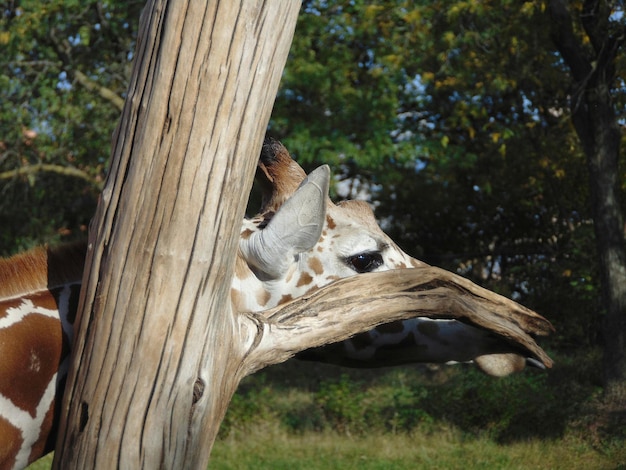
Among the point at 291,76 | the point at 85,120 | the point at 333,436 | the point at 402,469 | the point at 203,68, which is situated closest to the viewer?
the point at 203,68

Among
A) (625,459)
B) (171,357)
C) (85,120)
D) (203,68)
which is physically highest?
(85,120)

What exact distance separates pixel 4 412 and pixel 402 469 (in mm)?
4997

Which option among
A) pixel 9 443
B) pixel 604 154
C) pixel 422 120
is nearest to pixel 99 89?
pixel 422 120

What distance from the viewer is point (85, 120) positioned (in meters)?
9.85

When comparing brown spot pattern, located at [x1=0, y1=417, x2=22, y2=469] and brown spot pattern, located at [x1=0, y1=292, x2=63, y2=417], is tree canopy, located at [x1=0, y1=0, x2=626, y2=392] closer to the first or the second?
brown spot pattern, located at [x1=0, y1=292, x2=63, y2=417]

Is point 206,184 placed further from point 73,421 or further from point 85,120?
point 85,120

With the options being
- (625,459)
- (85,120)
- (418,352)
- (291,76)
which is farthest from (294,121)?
(418,352)

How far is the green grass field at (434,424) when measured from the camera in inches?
279

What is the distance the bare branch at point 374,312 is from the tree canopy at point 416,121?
19.6 feet

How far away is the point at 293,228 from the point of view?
2.53 meters

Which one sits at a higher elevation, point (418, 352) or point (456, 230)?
point (456, 230)

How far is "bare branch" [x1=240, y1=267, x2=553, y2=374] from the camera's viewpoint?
Answer: 8.05ft

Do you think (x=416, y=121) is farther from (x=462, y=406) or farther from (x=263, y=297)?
(x=263, y=297)

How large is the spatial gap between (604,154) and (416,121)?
387cm
